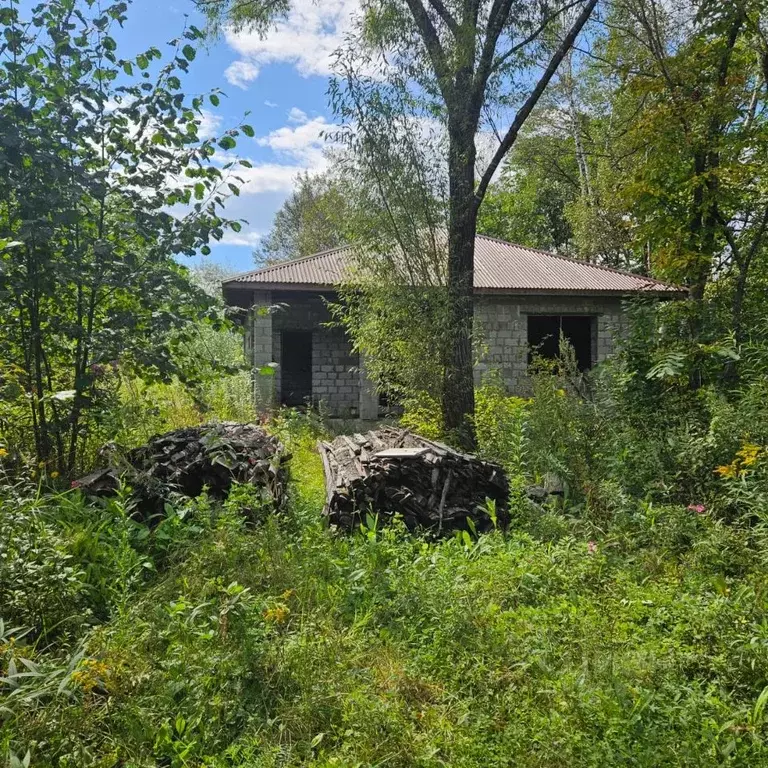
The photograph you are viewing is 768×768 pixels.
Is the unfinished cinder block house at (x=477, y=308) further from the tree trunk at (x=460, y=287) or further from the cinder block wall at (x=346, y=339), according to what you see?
the tree trunk at (x=460, y=287)

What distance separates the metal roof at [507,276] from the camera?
440 inches

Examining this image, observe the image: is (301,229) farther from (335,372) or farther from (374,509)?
(374,509)

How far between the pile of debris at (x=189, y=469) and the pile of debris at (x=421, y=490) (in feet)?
2.09

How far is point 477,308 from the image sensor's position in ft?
39.9

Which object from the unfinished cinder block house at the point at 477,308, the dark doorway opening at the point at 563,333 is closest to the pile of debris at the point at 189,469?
the unfinished cinder block house at the point at 477,308

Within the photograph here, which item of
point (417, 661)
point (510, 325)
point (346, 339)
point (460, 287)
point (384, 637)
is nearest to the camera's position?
point (417, 661)

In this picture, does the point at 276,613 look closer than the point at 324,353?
Yes

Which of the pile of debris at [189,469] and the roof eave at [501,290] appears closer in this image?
the pile of debris at [189,469]

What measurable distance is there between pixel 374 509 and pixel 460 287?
12.2 feet

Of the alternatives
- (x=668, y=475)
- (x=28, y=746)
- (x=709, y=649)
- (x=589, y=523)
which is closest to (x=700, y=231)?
(x=668, y=475)

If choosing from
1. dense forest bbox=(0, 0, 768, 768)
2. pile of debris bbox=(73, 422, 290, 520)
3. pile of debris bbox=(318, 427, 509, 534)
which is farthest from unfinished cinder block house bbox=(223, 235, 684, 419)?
pile of debris bbox=(318, 427, 509, 534)

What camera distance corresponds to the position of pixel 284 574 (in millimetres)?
3436

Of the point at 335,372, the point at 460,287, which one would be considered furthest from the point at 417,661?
the point at 335,372

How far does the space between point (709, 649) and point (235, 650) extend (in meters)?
2.37
